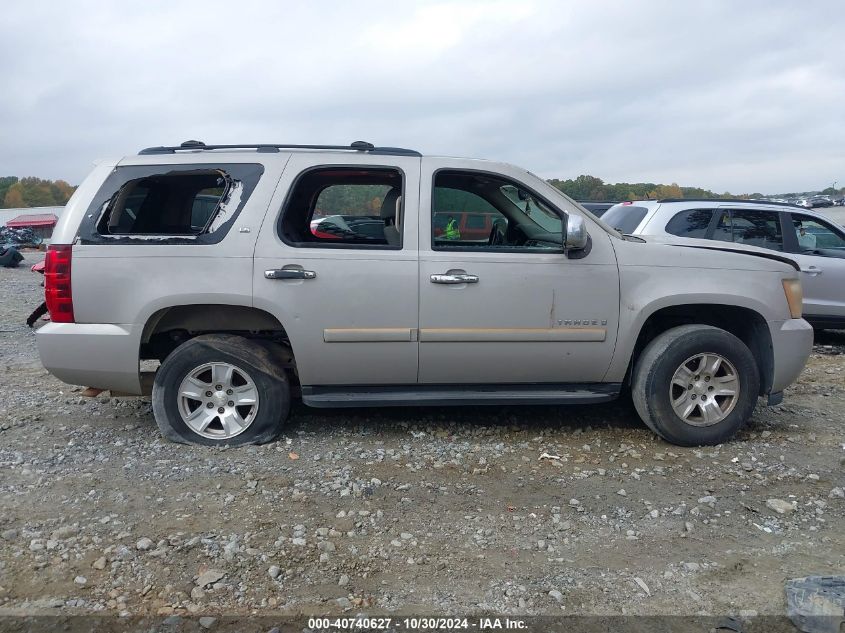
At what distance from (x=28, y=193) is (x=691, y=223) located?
162ft

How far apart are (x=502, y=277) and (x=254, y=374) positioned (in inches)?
67.0

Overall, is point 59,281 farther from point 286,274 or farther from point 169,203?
point 286,274

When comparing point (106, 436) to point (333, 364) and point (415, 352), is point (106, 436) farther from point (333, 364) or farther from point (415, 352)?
point (415, 352)

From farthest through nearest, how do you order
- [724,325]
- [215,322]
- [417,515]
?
[724,325] < [215,322] < [417,515]

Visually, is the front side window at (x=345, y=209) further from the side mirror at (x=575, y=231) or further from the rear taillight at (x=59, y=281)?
the rear taillight at (x=59, y=281)

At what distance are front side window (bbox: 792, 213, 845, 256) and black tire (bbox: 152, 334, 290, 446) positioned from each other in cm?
636

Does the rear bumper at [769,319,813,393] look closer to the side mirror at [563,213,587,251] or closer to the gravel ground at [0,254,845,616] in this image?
the gravel ground at [0,254,845,616]

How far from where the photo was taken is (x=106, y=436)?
4.58 m

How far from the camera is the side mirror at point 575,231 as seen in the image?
4.10 meters

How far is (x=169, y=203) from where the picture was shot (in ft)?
15.9

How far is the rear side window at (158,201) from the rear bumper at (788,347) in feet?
11.8

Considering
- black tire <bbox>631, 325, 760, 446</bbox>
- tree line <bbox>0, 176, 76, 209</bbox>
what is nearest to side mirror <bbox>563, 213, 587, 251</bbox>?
black tire <bbox>631, 325, 760, 446</bbox>

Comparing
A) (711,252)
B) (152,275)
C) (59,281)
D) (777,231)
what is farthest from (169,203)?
(777,231)

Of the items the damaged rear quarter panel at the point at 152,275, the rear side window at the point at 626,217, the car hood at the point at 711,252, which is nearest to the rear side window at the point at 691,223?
the rear side window at the point at 626,217
